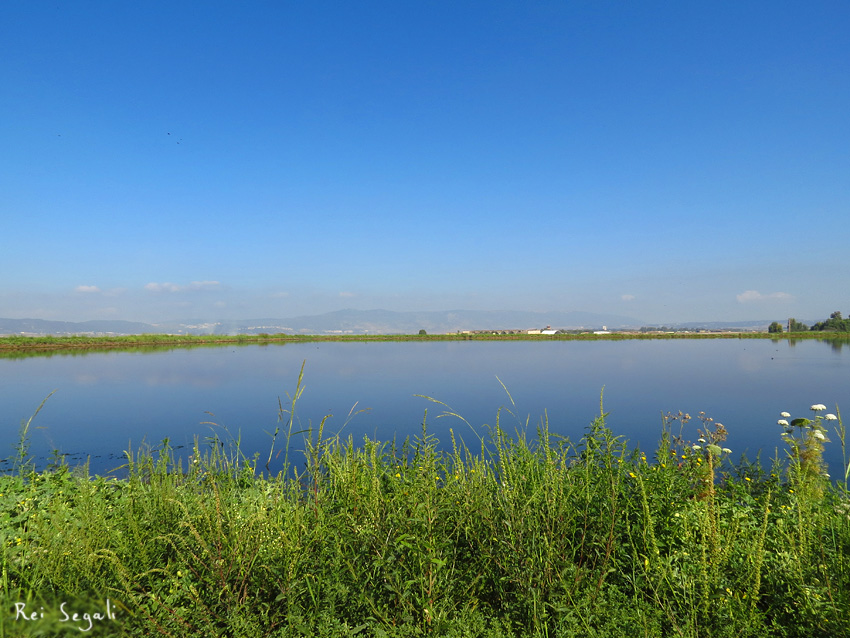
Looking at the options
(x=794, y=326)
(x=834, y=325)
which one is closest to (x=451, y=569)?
(x=834, y=325)

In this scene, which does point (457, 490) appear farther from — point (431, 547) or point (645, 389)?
point (645, 389)

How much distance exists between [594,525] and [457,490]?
1014mm

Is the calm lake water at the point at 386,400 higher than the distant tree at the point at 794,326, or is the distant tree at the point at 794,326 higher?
the distant tree at the point at 794,326

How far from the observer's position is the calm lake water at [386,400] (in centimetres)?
1088

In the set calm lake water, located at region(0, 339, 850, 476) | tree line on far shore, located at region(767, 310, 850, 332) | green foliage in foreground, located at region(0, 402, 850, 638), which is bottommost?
calm lake water, located at region(0, 339, 850, 476)

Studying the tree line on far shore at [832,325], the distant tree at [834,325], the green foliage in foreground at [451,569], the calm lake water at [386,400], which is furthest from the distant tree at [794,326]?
the green foliage in foreground at [451,569]

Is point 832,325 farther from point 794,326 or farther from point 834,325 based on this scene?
point 794,326

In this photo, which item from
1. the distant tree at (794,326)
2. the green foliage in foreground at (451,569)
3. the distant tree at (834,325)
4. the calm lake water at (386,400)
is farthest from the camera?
the distant tree at (794,326)

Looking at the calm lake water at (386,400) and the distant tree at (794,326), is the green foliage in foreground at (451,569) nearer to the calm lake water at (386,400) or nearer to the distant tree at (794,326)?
the calm lake water at (386,400)

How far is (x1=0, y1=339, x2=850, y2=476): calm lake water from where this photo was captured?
1088 centimetres

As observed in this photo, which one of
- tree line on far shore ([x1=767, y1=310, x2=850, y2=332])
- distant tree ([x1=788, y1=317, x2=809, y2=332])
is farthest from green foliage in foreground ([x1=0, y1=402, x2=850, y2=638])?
distant tree ([x1=788, y1=317, x2=809, y2=332])

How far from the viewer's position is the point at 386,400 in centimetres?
1597

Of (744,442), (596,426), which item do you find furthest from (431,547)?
(744,442)

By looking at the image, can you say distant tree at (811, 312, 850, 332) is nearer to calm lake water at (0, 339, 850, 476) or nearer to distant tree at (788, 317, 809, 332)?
distant tree at (788, 317, 809, 332)
